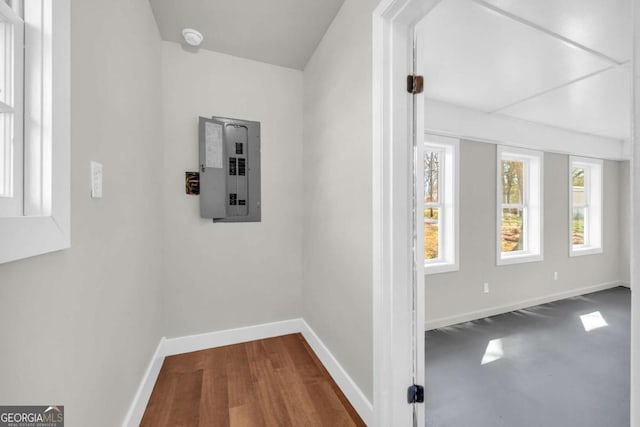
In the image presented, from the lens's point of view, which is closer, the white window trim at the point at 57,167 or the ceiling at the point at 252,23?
the white window trim at the point at 57,167

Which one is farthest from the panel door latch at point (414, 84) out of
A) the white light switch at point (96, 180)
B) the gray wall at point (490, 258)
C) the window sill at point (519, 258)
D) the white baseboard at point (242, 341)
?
the window sill at point (519, 258)

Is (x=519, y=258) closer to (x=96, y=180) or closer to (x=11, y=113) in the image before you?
(x=96, y=180)

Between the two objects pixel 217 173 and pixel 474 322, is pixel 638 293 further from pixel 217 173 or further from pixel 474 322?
pixel 474 322

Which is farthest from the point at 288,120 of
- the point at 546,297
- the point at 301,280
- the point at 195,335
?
the point at 546,297

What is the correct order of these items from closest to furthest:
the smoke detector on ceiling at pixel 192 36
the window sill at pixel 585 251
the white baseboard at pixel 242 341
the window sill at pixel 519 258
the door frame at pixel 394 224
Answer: the door frame at pixel 394 224, the white baseboard at pixel 242 341, the smoke detector on ceiling at pixel 192 36, the window sill at pixel 585 251, the window sill at pixel 519 258

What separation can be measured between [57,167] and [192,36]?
1738mm

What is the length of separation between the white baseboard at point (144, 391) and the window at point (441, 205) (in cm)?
255

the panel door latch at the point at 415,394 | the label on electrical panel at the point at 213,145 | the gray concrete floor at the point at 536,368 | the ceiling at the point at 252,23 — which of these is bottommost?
the gray concrete floor at the point at 536,368

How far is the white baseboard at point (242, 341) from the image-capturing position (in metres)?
1.41

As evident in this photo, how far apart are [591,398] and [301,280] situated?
215 cm

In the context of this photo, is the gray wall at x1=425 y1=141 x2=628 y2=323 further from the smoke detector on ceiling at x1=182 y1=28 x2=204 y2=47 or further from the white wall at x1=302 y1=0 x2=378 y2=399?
the smoke detector on ceiling at x1=182 y1=28 x2=204 y2=47

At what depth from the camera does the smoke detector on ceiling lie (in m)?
1.89

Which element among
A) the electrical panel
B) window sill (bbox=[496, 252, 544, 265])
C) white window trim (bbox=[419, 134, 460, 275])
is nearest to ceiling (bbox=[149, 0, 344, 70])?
the electrical panel

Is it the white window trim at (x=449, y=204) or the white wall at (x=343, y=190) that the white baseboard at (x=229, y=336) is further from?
the white window trim at (x=449, y=204)
